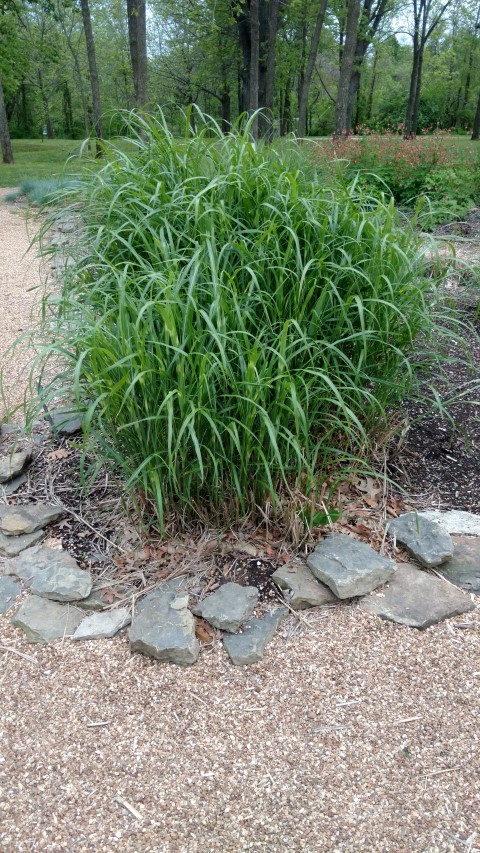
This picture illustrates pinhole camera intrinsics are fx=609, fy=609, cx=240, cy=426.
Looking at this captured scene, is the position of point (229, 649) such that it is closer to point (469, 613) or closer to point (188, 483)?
point (188, 483)

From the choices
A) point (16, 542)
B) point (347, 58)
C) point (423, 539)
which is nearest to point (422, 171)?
point (347, 58)

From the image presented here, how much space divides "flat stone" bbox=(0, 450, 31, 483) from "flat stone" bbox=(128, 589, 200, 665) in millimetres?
976

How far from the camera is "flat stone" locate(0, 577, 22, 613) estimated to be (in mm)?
1933

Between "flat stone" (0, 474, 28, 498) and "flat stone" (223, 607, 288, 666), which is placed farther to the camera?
"flat stone" (0, 474, 28, 498)

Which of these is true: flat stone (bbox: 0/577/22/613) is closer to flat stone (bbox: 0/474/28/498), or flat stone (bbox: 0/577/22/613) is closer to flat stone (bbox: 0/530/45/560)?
flat stone (bbox: 0/530/45/560)

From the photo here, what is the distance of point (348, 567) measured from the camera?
1.86 m

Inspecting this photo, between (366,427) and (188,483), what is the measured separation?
807 mm

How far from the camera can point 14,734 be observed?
4.99 ft

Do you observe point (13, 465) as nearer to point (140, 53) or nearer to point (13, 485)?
point (13, 485)

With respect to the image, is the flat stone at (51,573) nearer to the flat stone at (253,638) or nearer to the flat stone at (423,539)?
the flat stone at (253,638)

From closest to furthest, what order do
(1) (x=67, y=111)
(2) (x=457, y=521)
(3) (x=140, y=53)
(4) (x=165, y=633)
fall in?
(4) (x=165, y=633)
(2) (x=457, y=521)
(3) (x=140, y=53)
(1) (x=67, y=111)

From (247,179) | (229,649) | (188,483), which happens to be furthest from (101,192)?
(229,649)

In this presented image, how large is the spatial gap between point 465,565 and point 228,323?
3.61ft

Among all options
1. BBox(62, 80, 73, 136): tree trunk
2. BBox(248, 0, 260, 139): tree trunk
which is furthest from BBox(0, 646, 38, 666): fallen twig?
BBox(62, 80, 73, 136): tree trunk
